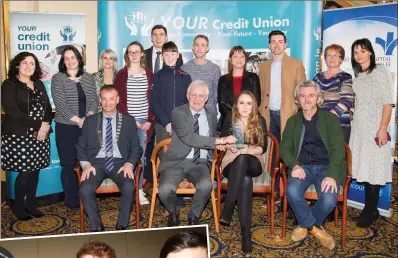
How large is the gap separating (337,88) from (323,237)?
137 centimetres

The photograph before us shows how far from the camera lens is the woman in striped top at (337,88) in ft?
12.7

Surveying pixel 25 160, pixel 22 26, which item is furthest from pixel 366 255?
pixel 22 26

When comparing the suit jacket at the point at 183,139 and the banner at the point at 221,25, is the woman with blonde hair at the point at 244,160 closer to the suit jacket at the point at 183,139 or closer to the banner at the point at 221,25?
the suit jacket at the point at 183,139

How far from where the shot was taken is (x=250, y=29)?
468 centimetres

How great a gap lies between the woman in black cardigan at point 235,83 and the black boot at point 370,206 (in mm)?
1341

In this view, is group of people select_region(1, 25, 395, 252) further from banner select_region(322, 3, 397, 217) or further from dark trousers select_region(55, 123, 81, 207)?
banner select_region(322, 3, 397, 217)

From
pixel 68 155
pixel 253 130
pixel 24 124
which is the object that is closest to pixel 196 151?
pixel 253 130

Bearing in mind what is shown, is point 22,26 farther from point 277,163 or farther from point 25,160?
point 277,163

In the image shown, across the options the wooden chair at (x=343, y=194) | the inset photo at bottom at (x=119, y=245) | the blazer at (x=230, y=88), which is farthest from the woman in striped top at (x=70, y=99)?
the inset photo at bottom at (x=119, y=245)

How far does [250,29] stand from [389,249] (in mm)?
2608

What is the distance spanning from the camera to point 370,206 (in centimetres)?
396

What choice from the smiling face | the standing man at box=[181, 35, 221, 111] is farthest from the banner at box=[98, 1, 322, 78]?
the smiling face

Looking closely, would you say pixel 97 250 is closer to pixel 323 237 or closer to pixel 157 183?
pixel 157 183

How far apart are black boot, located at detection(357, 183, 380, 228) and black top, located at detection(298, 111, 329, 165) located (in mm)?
720
